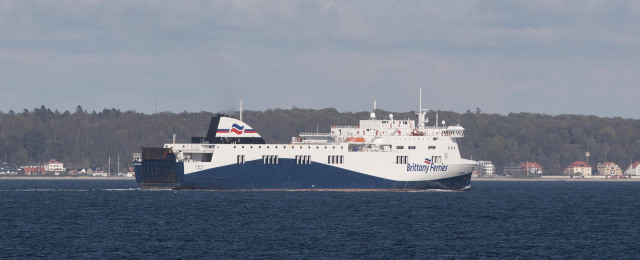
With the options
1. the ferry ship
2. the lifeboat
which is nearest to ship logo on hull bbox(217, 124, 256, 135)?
the ferry ship

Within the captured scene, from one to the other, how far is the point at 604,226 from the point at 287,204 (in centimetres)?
2325

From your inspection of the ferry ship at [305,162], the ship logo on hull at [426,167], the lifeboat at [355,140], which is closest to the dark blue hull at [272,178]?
the ferry ship at [305,162]

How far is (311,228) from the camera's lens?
53.4 metres

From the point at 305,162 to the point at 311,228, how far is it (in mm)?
29138

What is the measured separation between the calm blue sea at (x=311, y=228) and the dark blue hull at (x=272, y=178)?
3.16 metres

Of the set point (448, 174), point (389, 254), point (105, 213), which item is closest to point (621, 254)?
point (389, 254)

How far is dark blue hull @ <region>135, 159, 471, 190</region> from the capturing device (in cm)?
8225

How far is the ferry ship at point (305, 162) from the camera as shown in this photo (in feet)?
270

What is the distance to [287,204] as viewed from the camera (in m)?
69.8

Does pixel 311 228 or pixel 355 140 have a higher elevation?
pixel 355 140

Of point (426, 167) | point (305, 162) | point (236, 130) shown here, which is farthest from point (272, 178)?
point (426, 167)

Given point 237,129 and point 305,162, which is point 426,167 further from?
point 237,129

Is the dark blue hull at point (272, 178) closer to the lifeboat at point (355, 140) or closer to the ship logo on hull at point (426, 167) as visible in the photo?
the ship logo on hull at point (426, 167)

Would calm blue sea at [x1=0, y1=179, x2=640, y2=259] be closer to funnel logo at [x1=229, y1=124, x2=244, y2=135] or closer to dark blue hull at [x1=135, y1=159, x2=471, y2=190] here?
dark blue hull at [x1=135, y1=159, x2=471, y2=190]
